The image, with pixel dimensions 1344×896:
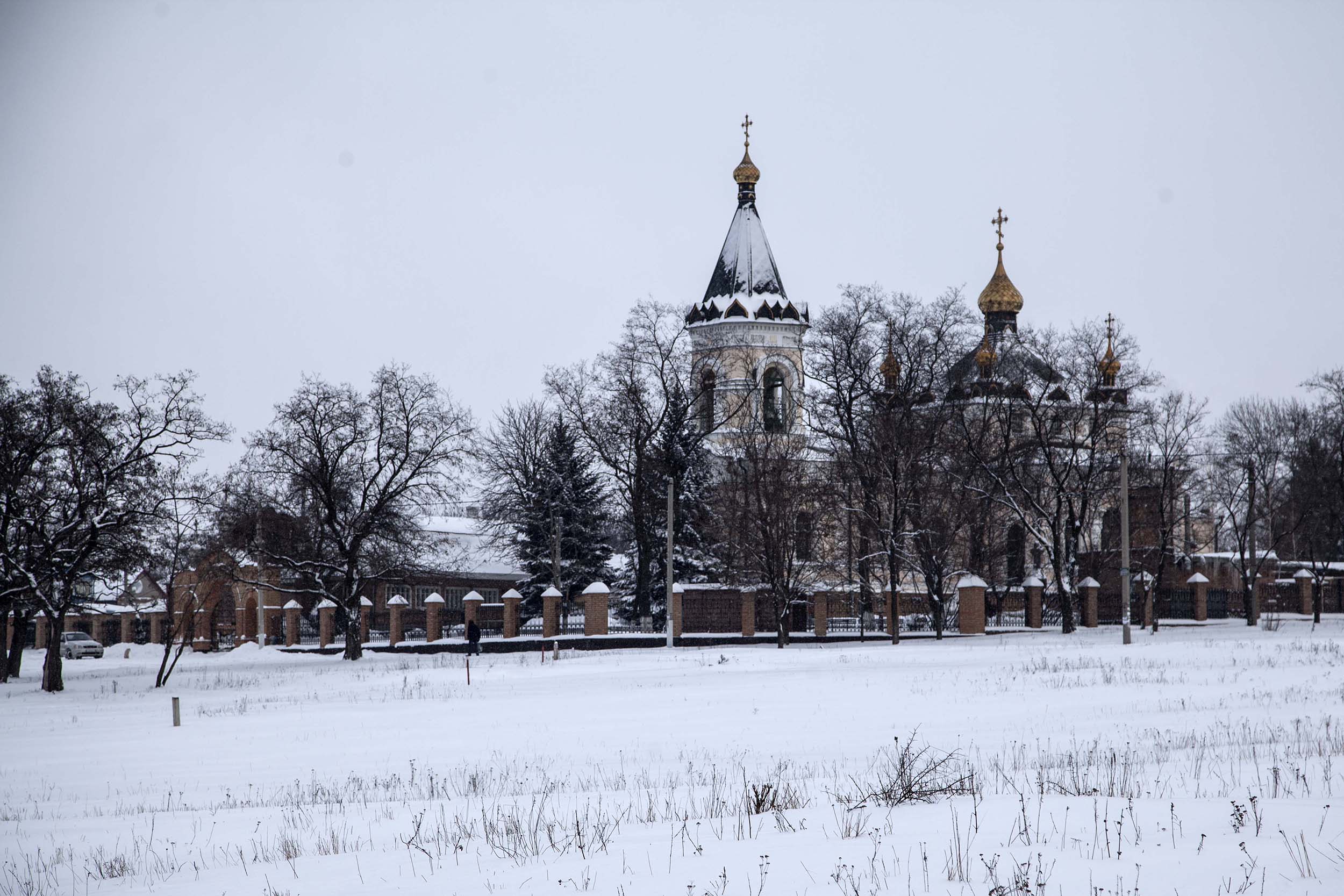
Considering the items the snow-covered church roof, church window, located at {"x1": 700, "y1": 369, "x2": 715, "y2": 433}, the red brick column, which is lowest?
the red brick column

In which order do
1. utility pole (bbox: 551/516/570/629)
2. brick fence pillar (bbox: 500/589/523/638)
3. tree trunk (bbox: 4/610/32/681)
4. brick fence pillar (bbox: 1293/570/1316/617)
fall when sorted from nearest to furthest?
tree trunk (bbox: 4/610/32/681) → brick fence pillar (bbox: 500/589/523/638) → utility pole (bbox: 551/516/570/629) → brick fence pillar (bbox: 1293/570/1316/617)

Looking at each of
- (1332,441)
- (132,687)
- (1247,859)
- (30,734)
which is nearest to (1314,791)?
(1247,859)

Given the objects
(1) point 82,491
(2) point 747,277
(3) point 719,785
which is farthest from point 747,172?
(3) point 719,785

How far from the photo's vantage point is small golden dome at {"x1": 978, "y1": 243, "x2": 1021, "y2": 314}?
5953 centimetres

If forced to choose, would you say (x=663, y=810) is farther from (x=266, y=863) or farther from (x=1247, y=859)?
(x=1247, y=859)

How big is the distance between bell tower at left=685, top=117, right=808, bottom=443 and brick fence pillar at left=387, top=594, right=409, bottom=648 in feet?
44.2

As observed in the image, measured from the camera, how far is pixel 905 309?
139 feet

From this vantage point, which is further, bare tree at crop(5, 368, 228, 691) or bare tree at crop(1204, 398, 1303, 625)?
bare tree at crop(1204, 398, 1303, 625)

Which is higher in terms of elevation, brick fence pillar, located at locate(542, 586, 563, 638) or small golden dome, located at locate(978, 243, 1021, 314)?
small golden dome, located at locate(978, 243, 1021, 314)

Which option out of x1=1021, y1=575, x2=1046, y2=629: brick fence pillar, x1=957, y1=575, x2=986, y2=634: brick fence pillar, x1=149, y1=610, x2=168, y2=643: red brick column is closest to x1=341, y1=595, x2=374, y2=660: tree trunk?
x1=957, y1=575, x2=986, y2=634: brick fence pillar

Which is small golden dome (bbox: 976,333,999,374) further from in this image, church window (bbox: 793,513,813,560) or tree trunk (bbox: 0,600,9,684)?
tree trunk (bbox: 0,600,9,684)

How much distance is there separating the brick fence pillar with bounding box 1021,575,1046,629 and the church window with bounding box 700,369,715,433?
11665 millimetres

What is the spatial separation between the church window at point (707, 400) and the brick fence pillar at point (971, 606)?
10489 mm

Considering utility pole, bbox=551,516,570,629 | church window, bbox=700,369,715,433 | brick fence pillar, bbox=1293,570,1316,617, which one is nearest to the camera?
church window, bbox=700,369,715,433
